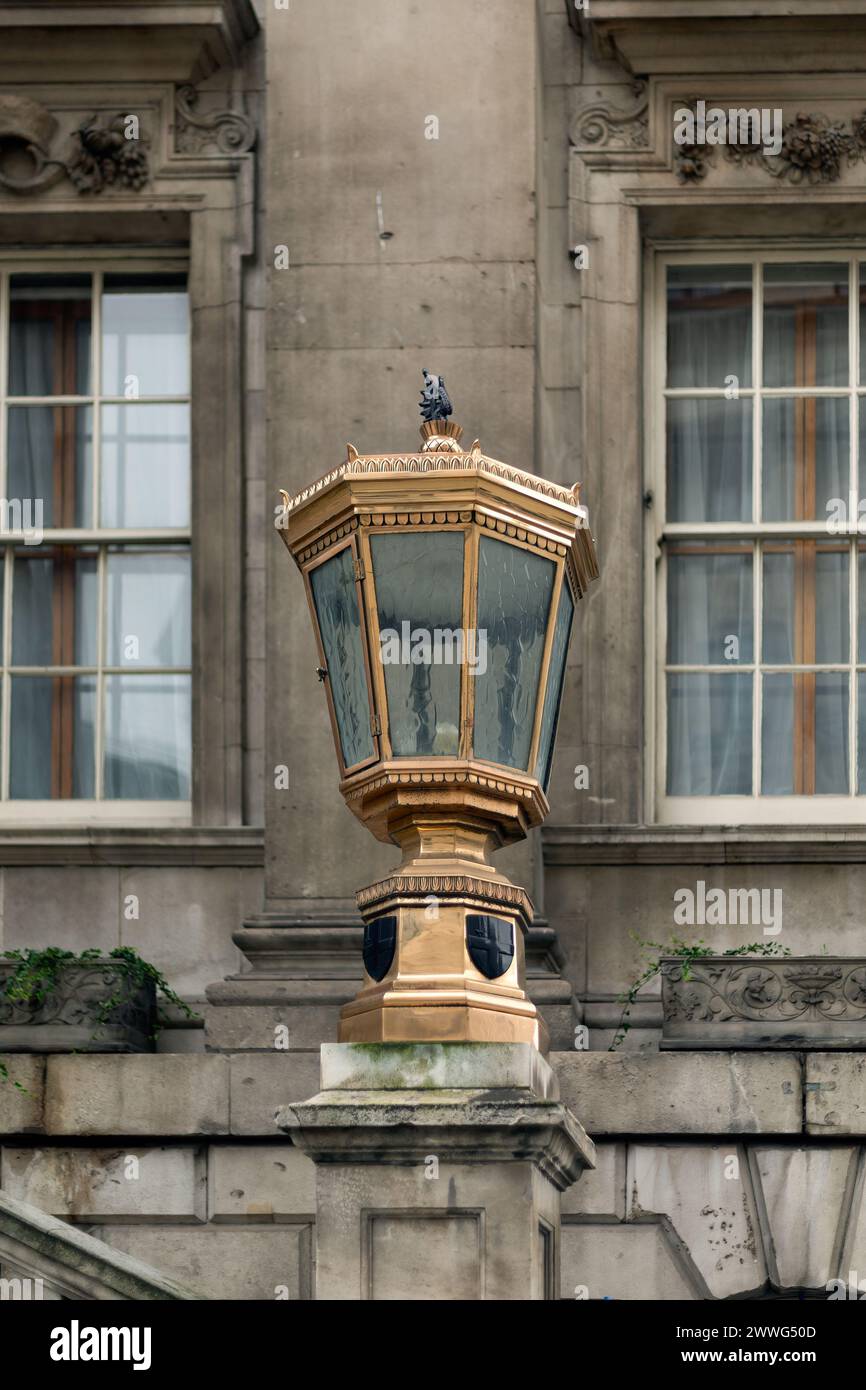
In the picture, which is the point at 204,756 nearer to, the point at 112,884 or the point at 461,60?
the point at 112,884

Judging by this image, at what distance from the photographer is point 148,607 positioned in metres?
16.7

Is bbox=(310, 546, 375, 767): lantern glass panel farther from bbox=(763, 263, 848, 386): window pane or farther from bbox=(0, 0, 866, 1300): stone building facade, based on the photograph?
bbox=(763, 263, 848, 386): window pane

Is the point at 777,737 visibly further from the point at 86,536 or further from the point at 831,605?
the point at 86,536

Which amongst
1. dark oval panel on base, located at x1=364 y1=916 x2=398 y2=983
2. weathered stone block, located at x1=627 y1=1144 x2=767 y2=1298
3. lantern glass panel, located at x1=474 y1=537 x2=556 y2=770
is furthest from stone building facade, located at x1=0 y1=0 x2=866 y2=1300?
lantern glass panel, located at x1=474 y1=537 x2=556 y2=770

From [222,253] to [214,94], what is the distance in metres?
0.91

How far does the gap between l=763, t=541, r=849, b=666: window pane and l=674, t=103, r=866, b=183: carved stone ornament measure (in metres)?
1.96

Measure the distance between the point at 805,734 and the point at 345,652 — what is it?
640 cm

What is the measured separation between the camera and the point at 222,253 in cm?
1647

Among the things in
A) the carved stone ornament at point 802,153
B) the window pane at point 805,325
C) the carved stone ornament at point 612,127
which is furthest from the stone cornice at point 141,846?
the carved stone ornament at point 802,153

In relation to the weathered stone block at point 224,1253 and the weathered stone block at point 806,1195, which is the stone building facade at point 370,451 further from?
the weathered stone block at point 806,1195

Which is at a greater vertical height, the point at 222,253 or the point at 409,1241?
the point at 222,253

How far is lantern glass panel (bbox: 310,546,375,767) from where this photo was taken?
10.2 metres

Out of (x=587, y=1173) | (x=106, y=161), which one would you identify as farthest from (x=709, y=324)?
(x=587, y=1173)

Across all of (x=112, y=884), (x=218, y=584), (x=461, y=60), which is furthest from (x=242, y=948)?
(x=461, y=60)
